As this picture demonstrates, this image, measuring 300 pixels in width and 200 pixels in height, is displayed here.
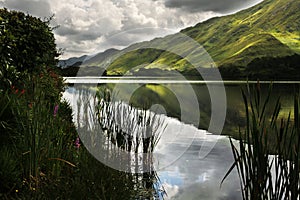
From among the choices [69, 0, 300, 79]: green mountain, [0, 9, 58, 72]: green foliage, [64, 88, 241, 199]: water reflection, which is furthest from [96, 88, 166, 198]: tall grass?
[69, 0, 300, 79]: green mountain

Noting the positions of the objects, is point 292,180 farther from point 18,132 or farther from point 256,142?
point 18,132

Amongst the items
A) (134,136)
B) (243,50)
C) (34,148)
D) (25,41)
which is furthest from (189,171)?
(243,50)

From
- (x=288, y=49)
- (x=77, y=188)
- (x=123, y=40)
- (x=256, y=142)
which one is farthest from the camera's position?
(x=288, y=49)

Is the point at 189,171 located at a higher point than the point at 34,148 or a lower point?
lower

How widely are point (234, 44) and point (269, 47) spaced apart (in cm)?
3222

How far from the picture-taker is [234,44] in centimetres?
14912

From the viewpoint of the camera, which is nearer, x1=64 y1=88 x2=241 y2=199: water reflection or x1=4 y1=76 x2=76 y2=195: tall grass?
x1=4 y1=76 x2=76 y2=195: tall grass

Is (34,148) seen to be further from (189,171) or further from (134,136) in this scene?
(189,171)

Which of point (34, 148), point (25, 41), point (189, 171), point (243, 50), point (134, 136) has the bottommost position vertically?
point (189, 171)

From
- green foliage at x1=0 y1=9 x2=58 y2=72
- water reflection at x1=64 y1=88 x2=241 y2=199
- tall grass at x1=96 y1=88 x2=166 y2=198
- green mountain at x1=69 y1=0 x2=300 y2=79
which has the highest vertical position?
green mountain at x1=69 y1=0 x2=300 y2=79

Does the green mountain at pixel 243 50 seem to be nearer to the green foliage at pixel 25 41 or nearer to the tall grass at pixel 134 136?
the green foliage at pixel 25 41

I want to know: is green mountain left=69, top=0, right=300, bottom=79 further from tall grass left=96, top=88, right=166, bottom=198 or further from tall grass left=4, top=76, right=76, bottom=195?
tall grass left=4, top=76, right=76, bottom=195

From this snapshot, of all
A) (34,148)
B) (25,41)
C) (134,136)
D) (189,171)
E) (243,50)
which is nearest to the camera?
(34,148)

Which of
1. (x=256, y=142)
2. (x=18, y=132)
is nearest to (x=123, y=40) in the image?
(x=18, y=132)
